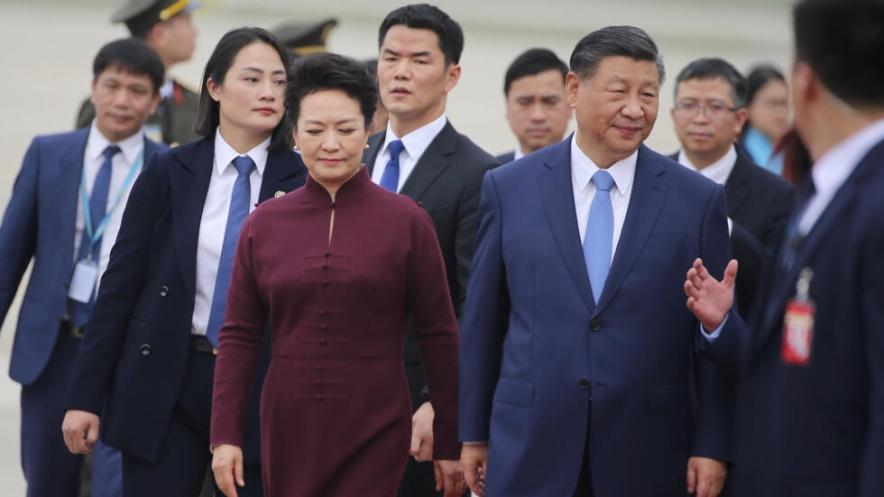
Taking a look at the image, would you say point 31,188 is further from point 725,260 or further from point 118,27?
point 118,27

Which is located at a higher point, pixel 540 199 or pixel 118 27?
pixel 118 27

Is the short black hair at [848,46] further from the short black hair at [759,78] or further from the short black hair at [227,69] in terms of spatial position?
the short black hair at [759,78]

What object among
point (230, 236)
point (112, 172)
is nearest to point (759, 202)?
point (230, 236)

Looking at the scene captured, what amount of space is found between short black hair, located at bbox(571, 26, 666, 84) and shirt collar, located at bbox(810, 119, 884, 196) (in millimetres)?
1540

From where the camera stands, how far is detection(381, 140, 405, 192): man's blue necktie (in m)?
6.08

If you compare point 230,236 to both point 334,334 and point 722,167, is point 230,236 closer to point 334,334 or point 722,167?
point 334,334

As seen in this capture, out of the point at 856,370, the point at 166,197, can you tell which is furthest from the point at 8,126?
the point at 856,370

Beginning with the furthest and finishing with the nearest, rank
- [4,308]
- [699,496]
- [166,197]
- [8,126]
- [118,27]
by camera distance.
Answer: [118,27]
[8,126]
[4,308]
[166,197]
[699,496]

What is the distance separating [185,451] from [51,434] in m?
1.59

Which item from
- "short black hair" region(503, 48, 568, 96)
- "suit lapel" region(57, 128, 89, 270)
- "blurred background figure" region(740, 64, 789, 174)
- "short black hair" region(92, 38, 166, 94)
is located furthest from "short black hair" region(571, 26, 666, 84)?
"blurred background figure" region(740, 64, 789, 174)

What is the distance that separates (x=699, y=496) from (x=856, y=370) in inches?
55.7

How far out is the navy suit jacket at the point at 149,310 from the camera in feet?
18.1

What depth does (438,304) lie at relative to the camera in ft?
16.8

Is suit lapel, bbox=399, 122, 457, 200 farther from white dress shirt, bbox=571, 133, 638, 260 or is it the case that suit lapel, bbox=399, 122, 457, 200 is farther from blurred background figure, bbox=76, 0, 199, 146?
blurred background figure, bbox=76, 0, 199, 146
